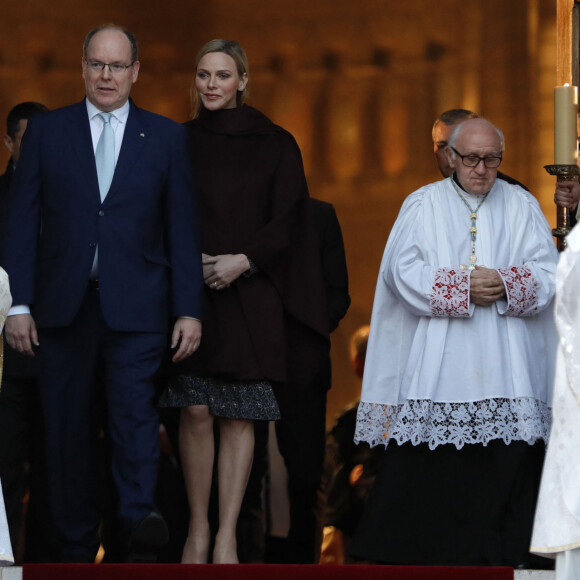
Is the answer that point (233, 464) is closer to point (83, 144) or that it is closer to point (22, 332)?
point (22, 332)

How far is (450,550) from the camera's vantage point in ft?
19.0

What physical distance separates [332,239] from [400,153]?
2.14 meters

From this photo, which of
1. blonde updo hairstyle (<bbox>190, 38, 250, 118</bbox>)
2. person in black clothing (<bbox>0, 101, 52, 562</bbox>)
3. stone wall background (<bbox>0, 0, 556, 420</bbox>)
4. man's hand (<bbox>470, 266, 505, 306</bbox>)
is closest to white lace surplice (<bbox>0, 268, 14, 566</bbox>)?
person in black clothing (<bbox>0, 101, 52, 562</bbox>)

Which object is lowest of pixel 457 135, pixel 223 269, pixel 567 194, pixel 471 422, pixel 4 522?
pixel 4 522

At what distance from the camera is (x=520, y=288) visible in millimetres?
5719

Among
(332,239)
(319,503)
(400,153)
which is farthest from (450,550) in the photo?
(400,153)

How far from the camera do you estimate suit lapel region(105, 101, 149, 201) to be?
5523 mm

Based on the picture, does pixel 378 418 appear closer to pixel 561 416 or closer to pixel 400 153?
pixel 561 416

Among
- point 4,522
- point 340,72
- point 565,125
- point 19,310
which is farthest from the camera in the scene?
point 340,72

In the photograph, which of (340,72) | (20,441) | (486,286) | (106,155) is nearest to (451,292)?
(486,286)

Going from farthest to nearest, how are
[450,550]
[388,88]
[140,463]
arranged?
[388,88], [450,550], [140,463]

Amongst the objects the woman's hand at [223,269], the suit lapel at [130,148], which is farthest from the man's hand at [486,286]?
the suit lapel at [130,148]

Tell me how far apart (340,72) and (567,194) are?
3469 millimetres

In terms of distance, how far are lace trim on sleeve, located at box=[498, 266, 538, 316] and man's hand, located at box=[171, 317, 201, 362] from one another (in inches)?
45.3
